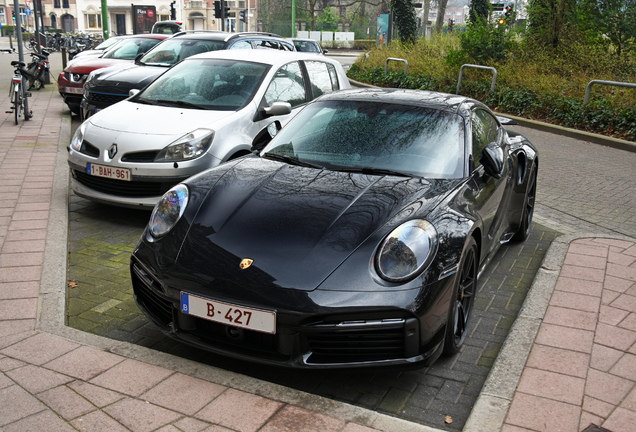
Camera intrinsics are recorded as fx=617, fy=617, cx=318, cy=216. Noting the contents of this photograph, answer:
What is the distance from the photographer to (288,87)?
6.88 meters

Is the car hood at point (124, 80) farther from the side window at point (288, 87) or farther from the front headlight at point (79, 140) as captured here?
the front headlight at point (79, 140)

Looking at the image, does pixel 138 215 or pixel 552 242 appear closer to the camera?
pixel 552 242

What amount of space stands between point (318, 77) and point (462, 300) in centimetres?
453

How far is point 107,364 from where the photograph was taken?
3.08 metres

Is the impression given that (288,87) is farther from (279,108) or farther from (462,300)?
(462,300)

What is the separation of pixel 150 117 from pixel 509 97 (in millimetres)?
10331

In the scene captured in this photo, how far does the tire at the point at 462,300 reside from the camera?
10.7 ft

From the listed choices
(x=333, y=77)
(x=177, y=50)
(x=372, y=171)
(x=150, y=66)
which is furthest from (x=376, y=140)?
(x=177, y=50)

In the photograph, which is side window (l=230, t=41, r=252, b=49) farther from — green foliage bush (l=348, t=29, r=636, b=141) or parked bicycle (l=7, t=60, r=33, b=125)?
green foliage bush (l=348, t=29, r=636, b=141)

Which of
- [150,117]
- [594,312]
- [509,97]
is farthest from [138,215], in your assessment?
[509,97]

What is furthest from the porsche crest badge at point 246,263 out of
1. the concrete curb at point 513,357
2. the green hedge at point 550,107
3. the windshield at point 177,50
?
the green hedge at point 550,107

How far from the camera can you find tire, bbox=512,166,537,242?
5.40 metres

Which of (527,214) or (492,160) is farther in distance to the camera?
(527,214)

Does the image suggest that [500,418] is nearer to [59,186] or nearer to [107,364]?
[107,364]
